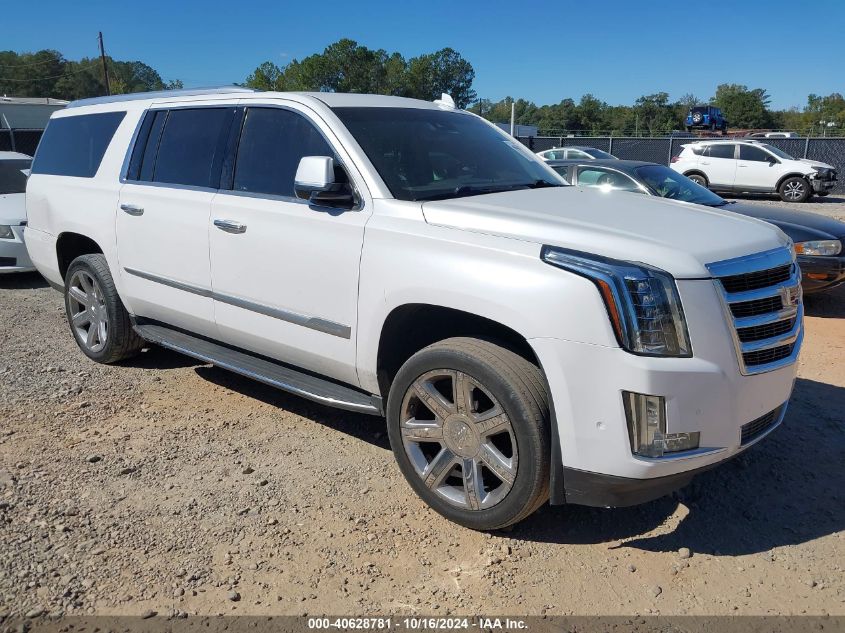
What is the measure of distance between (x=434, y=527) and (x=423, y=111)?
2494 mm

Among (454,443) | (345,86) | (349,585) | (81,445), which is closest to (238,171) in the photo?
(81,445)

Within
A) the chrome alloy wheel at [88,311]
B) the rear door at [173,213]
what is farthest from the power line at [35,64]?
the rear door at [173,213]

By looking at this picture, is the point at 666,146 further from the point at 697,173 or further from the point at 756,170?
the point at 756,170

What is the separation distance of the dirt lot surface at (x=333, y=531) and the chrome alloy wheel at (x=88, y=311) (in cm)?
88

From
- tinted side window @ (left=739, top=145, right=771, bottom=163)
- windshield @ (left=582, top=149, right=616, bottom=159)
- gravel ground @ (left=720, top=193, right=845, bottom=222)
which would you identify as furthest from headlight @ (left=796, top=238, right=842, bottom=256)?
windshield @ (left=582, top=149, right=616, bottom=159)

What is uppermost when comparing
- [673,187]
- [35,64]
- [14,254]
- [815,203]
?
[35,64]

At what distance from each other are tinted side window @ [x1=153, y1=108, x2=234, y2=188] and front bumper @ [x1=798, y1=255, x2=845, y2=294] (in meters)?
5.54

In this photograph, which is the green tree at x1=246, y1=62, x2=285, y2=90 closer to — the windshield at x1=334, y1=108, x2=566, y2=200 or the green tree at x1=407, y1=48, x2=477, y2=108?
the green tree at x1=407, y1=48, x2=477, y2=108

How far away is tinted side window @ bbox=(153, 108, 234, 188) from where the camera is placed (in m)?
4.38

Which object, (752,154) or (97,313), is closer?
(97,313)

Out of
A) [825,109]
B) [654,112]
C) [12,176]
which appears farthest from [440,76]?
[12,176]

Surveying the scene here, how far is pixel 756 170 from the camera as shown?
20422 mm

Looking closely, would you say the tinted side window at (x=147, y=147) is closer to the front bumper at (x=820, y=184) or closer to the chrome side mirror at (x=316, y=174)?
the chrome side mirror at (x=316, y=174)

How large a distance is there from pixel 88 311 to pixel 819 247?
6.71 metres
